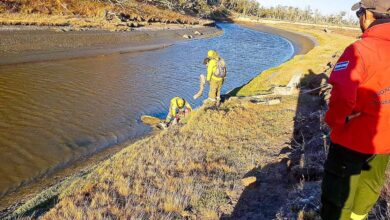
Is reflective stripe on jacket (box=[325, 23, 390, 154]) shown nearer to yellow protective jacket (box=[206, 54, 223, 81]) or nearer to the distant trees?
yellow protective jacket (box=[206, 54, 223, 81])

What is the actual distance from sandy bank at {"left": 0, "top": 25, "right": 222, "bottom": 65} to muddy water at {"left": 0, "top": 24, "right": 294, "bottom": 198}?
4.98 ft

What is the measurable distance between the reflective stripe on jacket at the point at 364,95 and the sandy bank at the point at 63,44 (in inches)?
838

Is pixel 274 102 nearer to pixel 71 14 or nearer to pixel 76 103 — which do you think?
pixel 76 103

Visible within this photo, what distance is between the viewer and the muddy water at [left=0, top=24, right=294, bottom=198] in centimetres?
1091

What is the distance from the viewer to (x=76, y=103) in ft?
52.3

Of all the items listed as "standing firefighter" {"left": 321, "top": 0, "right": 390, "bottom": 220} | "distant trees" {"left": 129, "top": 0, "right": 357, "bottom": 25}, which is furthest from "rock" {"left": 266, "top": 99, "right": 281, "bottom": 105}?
"distant trees" {"left": 129, "top": 0, "right": 357, "bottom": 25}

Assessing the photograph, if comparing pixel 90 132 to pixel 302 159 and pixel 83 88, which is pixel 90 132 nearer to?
pixel 83 88

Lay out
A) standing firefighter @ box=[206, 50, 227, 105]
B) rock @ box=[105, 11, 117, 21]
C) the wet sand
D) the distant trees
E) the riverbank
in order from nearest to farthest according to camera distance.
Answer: the riverbank → standing firefighter @ box=[206, 50, 227, 105] → rock @ box=[105, 11, 117, 21] → the wet sand → the distant trees

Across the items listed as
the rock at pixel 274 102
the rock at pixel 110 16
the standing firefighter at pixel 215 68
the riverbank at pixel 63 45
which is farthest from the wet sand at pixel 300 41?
the standing firefighter at pixel 215 68

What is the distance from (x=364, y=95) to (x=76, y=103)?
46.6 feet

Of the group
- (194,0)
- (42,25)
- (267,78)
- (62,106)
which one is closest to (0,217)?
(62,106)

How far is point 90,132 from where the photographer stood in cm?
1311

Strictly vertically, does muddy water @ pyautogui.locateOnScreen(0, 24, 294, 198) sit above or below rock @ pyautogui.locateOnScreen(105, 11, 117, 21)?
below

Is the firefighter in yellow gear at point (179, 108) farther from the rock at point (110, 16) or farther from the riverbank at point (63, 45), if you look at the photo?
the rock at point (110, 16)
